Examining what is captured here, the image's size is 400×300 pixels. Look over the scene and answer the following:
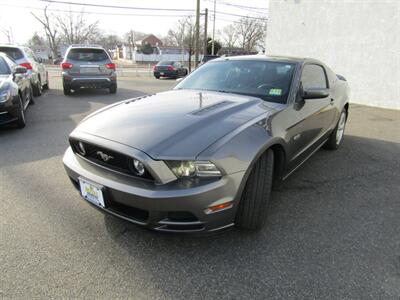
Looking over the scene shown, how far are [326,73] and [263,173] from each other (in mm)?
2782

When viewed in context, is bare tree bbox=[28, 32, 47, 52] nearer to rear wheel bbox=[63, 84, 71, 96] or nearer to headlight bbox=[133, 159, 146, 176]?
rear wheel bbox=[63, 84, 71, 96]

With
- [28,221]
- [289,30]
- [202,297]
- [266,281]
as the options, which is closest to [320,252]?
[266,281]

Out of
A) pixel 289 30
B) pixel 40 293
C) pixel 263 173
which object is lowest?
pixel 40 293

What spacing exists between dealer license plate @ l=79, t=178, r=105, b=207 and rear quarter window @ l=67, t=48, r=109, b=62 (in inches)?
368

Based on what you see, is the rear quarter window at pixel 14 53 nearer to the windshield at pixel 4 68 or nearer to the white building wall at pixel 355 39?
the windshield at pixel 4 68

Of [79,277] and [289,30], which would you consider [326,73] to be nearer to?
[79,277]

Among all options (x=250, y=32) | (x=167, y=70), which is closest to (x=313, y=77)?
(x=167, y=70)

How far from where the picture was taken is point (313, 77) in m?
3.90

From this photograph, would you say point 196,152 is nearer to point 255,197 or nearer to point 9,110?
point 255,197

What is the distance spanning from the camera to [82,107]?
28.0 feet

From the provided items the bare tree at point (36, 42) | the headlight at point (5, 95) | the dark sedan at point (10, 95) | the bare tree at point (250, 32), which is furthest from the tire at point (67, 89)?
the bare tree at point (36, 42)

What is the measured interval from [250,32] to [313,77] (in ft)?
211

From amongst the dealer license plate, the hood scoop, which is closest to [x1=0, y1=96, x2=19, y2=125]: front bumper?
the dealer license plate

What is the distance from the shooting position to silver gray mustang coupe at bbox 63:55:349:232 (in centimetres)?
203
